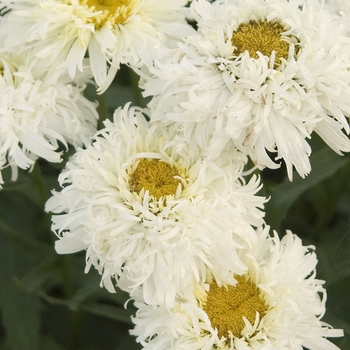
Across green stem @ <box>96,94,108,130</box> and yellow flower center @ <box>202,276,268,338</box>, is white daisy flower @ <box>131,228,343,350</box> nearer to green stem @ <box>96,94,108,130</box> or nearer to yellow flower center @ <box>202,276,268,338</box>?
yellow flower center @ <box>202,276,268,338</box>

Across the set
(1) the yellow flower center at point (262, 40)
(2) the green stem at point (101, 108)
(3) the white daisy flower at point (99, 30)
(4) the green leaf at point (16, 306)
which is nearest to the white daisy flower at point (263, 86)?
(1) the yellow flower center at point (262, 40)

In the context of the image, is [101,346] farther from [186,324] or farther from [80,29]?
[80,29]

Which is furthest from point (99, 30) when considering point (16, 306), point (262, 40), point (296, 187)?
point (16, 306)

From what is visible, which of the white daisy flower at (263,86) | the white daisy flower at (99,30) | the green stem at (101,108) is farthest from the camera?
the green stem at (101,108)

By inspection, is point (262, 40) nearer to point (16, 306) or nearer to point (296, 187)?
point (296, 187)

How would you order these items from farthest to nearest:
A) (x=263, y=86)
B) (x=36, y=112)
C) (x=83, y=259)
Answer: (x=83, y=259)
(x=36, y=112)
(x=263, y=86)

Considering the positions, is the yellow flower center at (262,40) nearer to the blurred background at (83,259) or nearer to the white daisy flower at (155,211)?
the white daisy flower at (155,211)

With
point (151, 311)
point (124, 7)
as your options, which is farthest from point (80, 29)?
point (151, 311)

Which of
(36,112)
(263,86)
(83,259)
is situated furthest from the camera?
(83,259)
